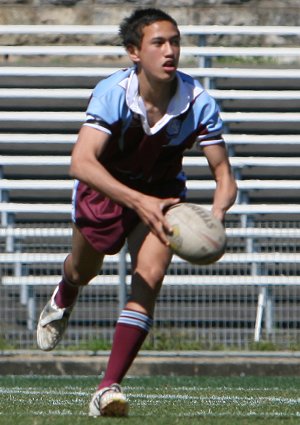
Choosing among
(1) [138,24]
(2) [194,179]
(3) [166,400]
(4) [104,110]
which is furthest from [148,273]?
(2) [194,179]

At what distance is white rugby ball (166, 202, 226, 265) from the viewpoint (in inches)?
231

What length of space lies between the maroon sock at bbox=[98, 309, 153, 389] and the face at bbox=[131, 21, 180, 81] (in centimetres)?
108

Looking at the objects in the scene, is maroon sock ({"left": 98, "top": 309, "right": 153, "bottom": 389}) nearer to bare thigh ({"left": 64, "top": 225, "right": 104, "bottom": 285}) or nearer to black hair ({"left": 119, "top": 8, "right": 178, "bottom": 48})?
bare thigh ({"left": 64, "top": 225, "right": 104, "bottom": 285})

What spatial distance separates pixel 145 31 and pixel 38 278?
540cm

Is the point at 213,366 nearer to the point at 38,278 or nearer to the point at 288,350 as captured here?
the point at 288,350

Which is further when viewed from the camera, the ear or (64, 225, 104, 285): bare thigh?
(64, 225, 104, 285): bare thigh

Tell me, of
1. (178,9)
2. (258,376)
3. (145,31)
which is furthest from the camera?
(178,9)

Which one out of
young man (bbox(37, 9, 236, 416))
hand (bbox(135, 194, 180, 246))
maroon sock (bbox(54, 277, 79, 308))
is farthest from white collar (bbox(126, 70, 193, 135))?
maroon sock (bbox(54, 277, 79, 308))

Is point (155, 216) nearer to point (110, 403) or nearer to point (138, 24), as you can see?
point (110, 403)

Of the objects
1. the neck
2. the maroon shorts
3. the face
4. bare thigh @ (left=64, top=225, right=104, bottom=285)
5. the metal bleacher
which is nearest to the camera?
the face

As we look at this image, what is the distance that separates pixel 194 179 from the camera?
45.3 ft

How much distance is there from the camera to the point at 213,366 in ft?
36.5

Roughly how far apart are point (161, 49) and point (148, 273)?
3.28ft

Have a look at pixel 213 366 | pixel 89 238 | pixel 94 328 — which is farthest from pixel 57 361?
pixel 89 238
